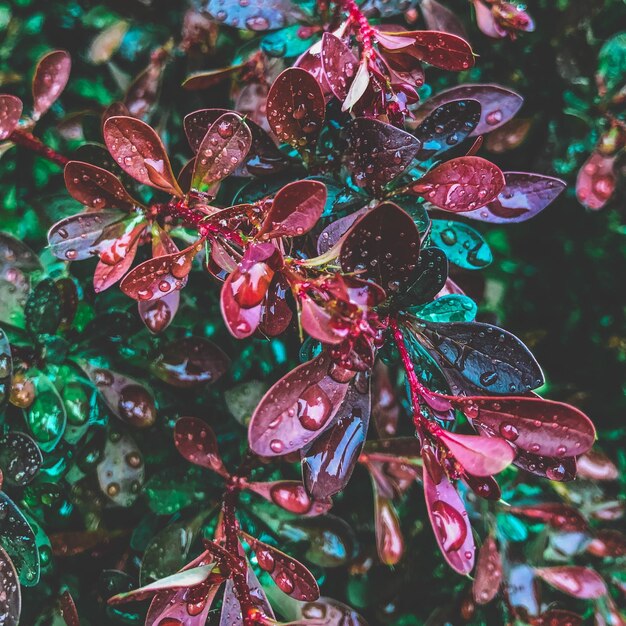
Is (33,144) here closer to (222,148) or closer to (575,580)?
(222,148)

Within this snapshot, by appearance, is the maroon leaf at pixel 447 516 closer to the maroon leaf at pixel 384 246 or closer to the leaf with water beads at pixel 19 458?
the maroon leaf at pixel 384 246

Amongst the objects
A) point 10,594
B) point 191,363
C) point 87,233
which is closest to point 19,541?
point 10,594

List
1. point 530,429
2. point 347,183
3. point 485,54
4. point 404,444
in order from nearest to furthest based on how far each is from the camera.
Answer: point 530,429 < point 347,183 < point 404,444 < point 485,54

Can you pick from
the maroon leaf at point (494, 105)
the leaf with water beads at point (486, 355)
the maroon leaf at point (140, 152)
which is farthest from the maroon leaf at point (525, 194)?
the maroon leaf at point (140, 152)

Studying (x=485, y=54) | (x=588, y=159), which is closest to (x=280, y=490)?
(x=588, y=159)

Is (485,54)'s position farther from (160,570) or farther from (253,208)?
(160,570)
